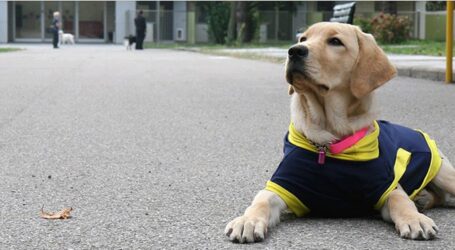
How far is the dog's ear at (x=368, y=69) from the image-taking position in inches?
147

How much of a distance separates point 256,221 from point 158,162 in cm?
237

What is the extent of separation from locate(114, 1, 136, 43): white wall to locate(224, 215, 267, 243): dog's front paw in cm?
4779

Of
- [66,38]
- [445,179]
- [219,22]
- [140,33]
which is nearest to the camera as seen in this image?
[445,179]

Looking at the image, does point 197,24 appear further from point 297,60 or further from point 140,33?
point 297,60

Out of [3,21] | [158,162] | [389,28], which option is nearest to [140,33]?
[389,28]

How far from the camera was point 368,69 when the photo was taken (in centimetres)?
375

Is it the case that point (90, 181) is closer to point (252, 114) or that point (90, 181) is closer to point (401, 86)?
point (252, 114)

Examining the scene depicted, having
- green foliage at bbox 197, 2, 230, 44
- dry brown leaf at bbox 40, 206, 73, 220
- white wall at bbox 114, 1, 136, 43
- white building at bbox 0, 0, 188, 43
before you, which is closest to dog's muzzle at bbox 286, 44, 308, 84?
dry brown leaf at bbox 40, 206, 73, 220

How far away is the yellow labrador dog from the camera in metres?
3.65

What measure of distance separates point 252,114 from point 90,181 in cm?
413

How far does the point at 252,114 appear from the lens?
8.89 m

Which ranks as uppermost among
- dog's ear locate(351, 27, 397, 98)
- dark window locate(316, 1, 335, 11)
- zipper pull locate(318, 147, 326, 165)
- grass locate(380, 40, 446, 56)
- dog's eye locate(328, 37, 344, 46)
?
dark window locate(316, 1, 335, 11)

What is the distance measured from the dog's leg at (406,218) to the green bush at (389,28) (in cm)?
3112

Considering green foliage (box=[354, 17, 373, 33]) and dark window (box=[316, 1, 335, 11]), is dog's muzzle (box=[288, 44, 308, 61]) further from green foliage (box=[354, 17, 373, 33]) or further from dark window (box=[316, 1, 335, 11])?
dark window (box=[316, 1, 335, 11])
